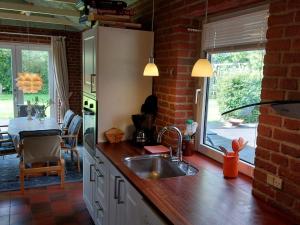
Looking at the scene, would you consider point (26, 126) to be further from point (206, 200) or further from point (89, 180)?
point (206, 200)

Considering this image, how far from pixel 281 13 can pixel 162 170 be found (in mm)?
1521

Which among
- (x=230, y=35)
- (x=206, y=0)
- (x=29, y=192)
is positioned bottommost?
(x=29, y=192)

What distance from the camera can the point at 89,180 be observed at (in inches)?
121

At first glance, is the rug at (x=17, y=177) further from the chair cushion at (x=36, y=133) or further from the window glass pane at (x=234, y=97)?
the window glass pane at (x=234, y=97)

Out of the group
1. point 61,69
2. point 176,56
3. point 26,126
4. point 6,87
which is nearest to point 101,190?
point 176,56

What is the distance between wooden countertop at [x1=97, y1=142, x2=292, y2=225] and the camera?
4.67ft

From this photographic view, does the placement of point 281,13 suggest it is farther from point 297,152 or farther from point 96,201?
point 96,201

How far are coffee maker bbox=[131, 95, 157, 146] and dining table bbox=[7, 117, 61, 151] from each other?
1.95 metres

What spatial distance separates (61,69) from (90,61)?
348 centimetres

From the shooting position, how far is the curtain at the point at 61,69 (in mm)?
6027

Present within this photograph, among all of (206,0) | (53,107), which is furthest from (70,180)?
(206,0)

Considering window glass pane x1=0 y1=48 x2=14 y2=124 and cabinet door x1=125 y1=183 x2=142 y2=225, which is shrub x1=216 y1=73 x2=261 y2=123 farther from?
window glass pane x1=0 y1=48 x2=14 y2=124

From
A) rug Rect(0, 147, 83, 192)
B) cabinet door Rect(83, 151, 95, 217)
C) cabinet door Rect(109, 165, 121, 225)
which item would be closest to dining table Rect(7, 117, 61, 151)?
rug Rect(0, 147, 83, 192)

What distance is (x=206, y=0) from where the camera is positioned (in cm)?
218
